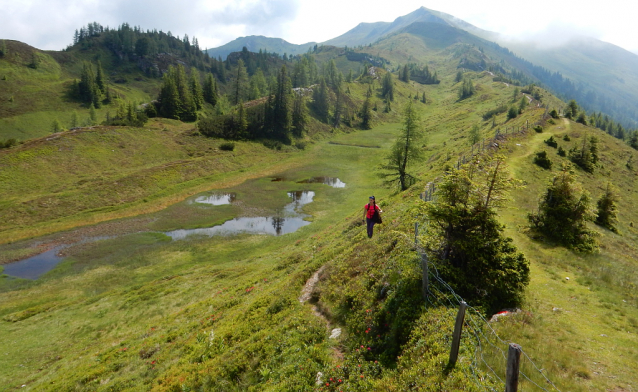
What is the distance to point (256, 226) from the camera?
47344 millimetres

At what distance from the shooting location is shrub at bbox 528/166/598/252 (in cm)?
2088

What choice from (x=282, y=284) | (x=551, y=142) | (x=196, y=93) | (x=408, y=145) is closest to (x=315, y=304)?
(x=282, y=284)

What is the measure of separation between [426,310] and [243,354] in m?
8.65

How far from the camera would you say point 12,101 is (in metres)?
133

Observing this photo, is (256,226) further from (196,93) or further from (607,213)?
(196,93)

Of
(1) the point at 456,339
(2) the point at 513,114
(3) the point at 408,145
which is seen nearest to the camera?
(1) the point at 456,339

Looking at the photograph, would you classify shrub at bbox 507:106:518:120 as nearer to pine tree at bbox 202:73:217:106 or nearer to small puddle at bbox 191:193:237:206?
→ small puddle at bbox 191:193:237:206

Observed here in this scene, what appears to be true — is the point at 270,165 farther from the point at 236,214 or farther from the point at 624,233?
the point at 624,233

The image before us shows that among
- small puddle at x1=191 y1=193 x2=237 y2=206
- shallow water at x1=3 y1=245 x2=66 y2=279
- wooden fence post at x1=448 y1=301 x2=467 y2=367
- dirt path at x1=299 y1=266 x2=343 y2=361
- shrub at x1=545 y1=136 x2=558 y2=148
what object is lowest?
small puddle at x1=191 y1=193 x2=237 y2=206

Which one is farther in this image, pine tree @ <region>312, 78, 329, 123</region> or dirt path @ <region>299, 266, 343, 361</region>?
pine tree @ <region>312, 78, 329, 123</region>

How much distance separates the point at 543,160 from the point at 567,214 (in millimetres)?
25544

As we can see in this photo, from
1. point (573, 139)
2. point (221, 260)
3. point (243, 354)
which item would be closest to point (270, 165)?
point (221, 260)

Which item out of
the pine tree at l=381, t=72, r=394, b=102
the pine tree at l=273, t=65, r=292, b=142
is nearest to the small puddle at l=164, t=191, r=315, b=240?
the pine tree at l=273, t=65, r=292, b=142

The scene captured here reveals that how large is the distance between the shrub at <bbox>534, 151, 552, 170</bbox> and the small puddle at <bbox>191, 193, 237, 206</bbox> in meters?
51.9
